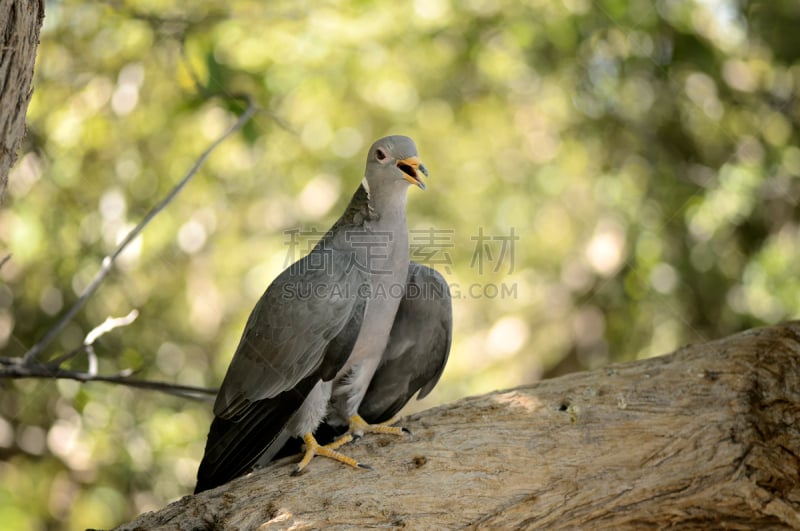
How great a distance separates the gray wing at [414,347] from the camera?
374 cm

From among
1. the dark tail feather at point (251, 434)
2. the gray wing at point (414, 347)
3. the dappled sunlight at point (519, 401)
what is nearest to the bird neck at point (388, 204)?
the gray wing at point (414, 347)

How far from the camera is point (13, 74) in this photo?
2191mm

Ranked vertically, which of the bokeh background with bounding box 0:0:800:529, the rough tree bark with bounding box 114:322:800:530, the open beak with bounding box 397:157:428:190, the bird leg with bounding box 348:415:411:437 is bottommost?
the rough tree bark with bounding box 114:322:800:530

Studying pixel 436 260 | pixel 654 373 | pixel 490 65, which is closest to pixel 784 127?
pixel 490 65

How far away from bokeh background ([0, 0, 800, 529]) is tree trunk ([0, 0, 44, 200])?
243cm

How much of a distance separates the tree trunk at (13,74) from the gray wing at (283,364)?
1.36m

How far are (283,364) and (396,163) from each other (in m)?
1.06

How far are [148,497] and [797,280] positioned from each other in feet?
17.8

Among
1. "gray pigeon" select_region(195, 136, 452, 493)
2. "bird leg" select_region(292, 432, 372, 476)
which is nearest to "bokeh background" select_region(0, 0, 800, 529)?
"gray pigeon" select_region(195, 136, 452, 493)

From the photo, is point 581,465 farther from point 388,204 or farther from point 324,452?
point 388,204

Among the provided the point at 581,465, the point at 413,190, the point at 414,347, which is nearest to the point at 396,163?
the point at 414,347

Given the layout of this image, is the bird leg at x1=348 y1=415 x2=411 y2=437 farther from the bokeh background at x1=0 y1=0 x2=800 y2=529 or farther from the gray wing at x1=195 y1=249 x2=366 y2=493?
the bokeh background at x1=0 y1=0 x2=800 y2=529

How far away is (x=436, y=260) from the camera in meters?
8.42

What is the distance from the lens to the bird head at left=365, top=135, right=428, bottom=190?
367 centimetres
